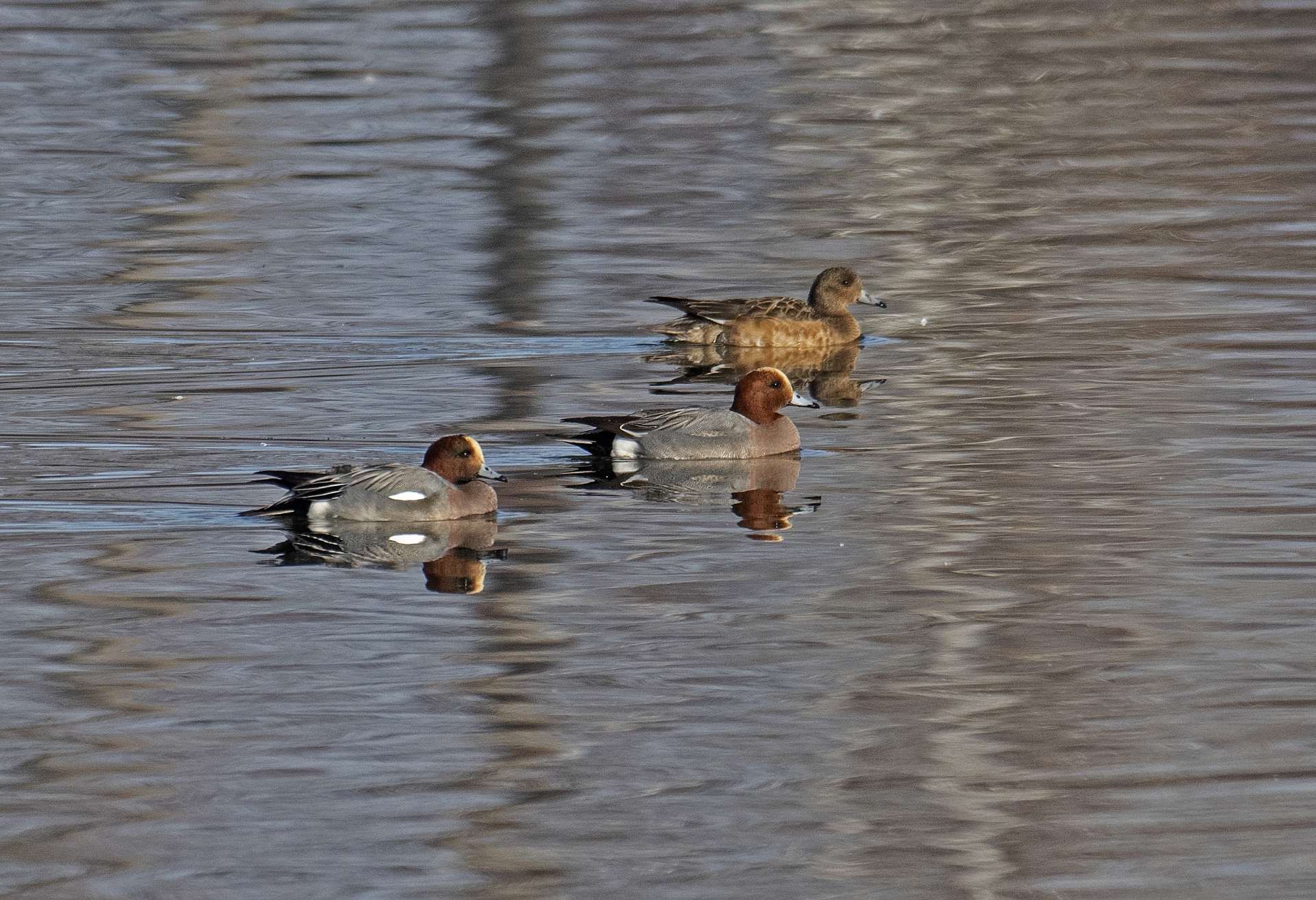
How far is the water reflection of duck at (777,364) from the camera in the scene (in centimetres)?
1272

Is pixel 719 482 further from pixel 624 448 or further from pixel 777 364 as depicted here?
pixel 777 364

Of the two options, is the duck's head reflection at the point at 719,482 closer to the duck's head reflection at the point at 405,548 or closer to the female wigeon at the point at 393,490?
the female wigeon at the point at 393,490

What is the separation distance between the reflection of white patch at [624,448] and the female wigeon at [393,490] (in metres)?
1.24

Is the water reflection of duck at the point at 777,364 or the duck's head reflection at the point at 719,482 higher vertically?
the water reflection of duck at the point at 777,364

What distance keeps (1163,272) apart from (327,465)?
724 cm

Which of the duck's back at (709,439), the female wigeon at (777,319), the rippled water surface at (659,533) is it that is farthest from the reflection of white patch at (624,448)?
the female wigeon at (777,319)

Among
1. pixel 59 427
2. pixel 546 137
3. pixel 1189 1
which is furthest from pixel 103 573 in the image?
pixel 1189 1

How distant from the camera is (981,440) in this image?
1057cm

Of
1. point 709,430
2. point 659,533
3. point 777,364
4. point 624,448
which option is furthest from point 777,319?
point 659,533

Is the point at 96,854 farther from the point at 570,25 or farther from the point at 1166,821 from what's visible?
the point at 570,25

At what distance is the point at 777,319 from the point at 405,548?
527 cm

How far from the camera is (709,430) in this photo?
35.0ft

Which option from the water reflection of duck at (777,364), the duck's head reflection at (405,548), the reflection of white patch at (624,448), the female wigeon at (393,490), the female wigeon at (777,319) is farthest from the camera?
the female wigeon at (777,319)

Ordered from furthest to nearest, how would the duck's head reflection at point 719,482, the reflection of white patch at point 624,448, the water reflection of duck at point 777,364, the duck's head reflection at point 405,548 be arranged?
1. the water reflection of duck at point 777,364
2. the reflection of white patch at point 624,448
3. the duck's head reflection at point 719,482
4. the duck's head reflection at point 405,548
